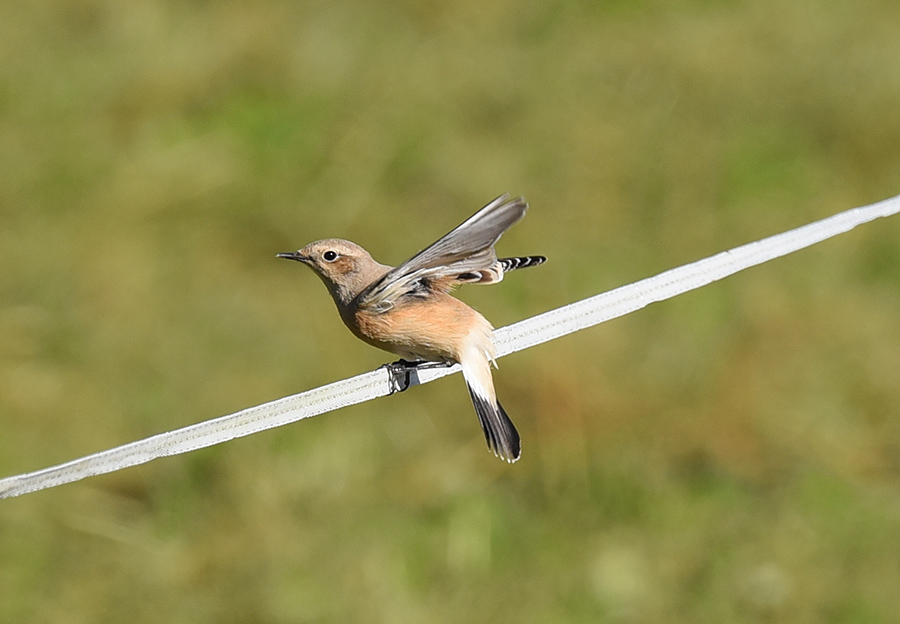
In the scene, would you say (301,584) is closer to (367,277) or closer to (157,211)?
(367,277)

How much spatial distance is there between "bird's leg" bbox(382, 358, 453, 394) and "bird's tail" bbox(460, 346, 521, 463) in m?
0.08

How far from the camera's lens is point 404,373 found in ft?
7.66

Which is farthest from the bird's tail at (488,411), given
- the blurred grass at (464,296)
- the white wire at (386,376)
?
the blurred grass at (464,296)

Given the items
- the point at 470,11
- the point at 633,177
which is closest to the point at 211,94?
the point at 470,11

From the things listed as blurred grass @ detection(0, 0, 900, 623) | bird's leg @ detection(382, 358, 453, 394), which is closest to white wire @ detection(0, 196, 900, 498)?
bird's leg @ detection(382, 358, 453, 394)

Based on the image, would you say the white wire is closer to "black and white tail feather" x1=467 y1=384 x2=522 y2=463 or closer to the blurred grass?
"black and white tail feather" x1=467 y1=384 x2=522 y2=463

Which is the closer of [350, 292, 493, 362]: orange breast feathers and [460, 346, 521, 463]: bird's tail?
[350, 292, 493, 362]: orange breast feathers

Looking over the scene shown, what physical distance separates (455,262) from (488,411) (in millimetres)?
593

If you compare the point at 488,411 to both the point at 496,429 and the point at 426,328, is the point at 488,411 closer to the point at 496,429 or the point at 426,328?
the point at 496,429

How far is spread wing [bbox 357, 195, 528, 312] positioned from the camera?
1993 millimetres

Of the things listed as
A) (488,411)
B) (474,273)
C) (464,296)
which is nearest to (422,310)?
(474,273)

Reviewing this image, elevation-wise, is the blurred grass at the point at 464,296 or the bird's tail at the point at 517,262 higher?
the blurred grass at the point at 464,296

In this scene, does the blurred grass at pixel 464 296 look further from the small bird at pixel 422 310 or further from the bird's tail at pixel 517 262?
the bird's tail at pixel 517 262

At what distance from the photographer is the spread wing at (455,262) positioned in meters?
1.99
